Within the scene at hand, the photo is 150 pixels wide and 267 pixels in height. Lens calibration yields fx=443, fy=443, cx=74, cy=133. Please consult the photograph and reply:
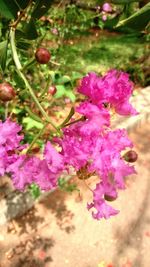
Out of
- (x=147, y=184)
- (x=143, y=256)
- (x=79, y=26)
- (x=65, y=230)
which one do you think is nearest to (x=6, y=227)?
(x=65, y=230)

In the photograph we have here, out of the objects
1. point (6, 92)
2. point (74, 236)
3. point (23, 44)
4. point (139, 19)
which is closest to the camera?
point (139, 19)

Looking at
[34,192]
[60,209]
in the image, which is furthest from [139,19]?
[60,209]

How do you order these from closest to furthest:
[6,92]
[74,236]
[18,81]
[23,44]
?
[6,92]
[18,81]
[23,44]
[74,236]

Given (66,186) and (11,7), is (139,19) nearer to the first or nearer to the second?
(11,7)

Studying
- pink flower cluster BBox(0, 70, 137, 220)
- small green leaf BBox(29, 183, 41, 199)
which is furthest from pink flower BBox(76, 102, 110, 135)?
small green leaf BBox(29, 183, 41, 199)

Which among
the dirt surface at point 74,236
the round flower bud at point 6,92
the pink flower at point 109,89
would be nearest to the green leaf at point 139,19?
the pink flower at point 109,89

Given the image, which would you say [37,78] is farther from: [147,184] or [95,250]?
[95,250]
